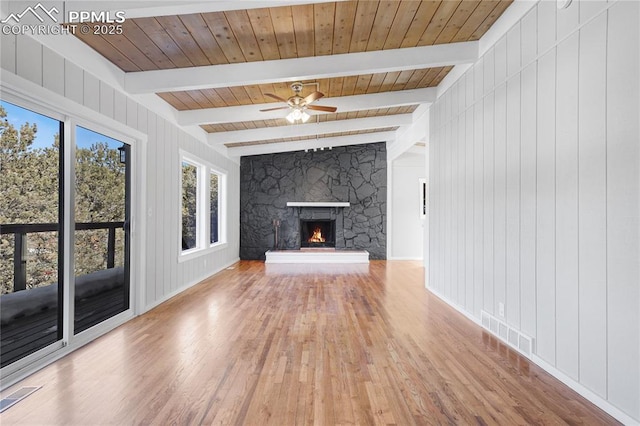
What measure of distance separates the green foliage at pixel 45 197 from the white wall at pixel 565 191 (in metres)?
3.86

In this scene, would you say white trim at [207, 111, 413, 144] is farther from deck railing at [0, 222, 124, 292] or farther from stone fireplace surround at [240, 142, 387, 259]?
deck railing at [0, 222, 124, 292]

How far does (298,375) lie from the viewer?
241 centimetres

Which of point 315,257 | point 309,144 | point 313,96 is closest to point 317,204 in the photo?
point 315,257

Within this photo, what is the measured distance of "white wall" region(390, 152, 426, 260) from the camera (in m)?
8.77

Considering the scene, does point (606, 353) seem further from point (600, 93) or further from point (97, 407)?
point (97, 407)

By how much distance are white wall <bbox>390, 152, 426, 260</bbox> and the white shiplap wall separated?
4.65 meters

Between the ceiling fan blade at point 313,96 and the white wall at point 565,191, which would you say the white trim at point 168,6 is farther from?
the white wall at point 565,191

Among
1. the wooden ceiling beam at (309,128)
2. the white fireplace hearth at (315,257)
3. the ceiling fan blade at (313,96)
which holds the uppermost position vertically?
the wooden ceiling beam at (309,128)

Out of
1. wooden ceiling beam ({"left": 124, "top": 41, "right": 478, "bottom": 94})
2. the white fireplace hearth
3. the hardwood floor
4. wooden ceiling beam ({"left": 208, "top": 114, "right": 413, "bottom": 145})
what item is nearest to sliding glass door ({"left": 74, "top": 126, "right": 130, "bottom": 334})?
the hardwood floor

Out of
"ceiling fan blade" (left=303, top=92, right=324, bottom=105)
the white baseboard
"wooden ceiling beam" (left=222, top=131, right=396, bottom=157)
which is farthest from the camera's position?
"wooden ceiling beam" (left=222, top=131, right=396, bottom=157)

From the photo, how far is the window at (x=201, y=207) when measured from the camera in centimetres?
552

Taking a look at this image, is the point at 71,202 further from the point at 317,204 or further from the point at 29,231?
the point at 317,204

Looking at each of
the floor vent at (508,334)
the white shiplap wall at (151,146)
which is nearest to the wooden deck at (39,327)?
the white shiplap wall at (151,146)

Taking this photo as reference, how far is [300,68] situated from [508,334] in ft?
10.9
